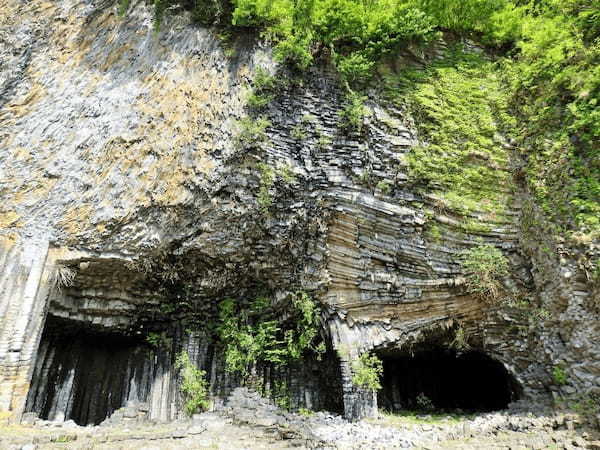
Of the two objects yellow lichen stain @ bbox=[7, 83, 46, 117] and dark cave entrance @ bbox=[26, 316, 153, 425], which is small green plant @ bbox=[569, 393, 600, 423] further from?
yellow lichen stain @ bbox=[7, 83, 46, 117]

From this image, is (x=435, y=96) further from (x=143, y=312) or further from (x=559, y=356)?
(x=143, y=312)

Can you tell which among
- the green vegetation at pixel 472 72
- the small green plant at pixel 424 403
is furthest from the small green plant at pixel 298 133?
the small green plant at pixel 424 403

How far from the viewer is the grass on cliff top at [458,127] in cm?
972

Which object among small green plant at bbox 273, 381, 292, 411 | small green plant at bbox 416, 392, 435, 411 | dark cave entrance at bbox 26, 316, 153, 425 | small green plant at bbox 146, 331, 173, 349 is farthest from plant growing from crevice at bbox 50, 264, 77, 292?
small green plant at bbox 416, 392, 435, 411

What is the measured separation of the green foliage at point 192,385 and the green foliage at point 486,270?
6482mm

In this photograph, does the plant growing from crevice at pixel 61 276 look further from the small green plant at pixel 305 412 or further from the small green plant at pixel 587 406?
the small green plant at pixel 587 406

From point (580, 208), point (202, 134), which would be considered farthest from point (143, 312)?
point (580, 208)

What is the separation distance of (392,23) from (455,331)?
23.8ft

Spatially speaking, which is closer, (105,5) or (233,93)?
(233,93)

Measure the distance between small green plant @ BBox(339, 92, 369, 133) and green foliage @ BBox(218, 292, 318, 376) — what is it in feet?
13.3

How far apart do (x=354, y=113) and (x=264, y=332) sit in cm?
562

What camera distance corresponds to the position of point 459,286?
30.8ft

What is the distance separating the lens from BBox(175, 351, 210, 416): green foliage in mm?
9844

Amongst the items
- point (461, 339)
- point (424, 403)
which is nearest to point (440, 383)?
point (424, 403)
